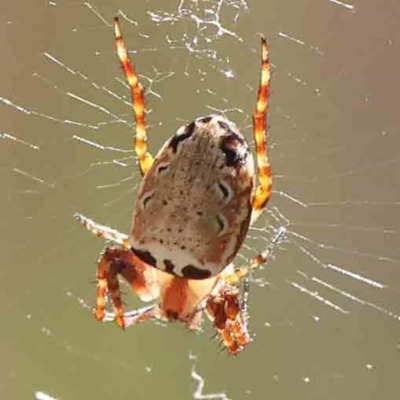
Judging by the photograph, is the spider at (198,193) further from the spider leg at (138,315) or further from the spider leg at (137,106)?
the spider leg at (138,315)

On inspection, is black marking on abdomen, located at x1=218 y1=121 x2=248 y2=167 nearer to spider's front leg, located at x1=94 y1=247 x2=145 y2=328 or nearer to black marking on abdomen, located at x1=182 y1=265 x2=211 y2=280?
black marking on abdomen, located at x1=182 y1=265 x2=211 y2=280

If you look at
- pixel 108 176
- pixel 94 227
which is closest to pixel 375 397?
pixel 108 176

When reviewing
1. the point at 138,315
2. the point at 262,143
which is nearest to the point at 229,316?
the point at 138,315

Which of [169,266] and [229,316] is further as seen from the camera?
[229,316]

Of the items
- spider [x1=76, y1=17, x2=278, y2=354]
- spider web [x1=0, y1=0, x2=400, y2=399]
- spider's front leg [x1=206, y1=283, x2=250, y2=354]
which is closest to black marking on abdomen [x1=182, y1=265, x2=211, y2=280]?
spider [x1=76, y1=17, x2=278, y2=354]

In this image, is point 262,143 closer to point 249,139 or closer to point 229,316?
point 229,316

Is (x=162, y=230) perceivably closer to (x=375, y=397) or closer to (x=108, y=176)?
(x=108, y=176)
